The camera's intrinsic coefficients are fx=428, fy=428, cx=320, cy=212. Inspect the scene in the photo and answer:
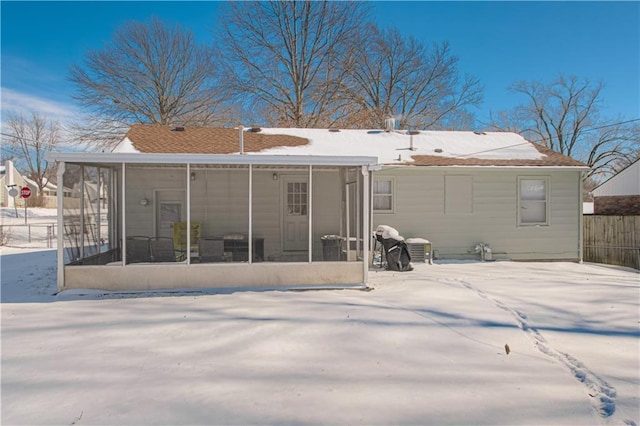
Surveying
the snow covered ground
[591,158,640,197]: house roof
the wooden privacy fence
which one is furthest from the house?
[591,158,640,197]: house roof

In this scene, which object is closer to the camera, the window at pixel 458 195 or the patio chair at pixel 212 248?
the patio chair at pixel 212 248

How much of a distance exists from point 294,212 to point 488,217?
17.4ft

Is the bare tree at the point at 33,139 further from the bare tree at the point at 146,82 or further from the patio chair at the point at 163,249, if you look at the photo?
the patio chair at the point at 163,249

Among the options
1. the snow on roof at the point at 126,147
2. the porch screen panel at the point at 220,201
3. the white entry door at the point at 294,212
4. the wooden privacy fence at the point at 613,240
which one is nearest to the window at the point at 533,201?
the wooden privacy fence at the point at 613,240

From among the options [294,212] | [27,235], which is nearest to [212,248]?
[294,212]

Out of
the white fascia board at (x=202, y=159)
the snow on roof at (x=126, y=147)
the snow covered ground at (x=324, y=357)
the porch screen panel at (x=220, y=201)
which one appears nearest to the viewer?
the snow covered ground at (x=324, y=357)

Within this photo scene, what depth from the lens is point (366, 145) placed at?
12.9m

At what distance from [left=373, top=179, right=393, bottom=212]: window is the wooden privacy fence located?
25.4ft

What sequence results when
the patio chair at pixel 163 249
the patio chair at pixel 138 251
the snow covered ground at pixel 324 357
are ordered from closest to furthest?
the snow covered ground at pixel 324 357 → the patio chair at pixel 138 251 → the patio chair at pixel 163 249

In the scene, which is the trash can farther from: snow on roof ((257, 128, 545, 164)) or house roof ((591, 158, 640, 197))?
house roof ((591, 158, 640, 197))

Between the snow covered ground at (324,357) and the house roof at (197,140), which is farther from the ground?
the house roof at (197,140)

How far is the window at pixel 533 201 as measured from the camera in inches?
468

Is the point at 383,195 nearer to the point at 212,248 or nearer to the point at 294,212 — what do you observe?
the point at 294,212

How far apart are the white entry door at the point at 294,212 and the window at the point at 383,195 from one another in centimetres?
181
